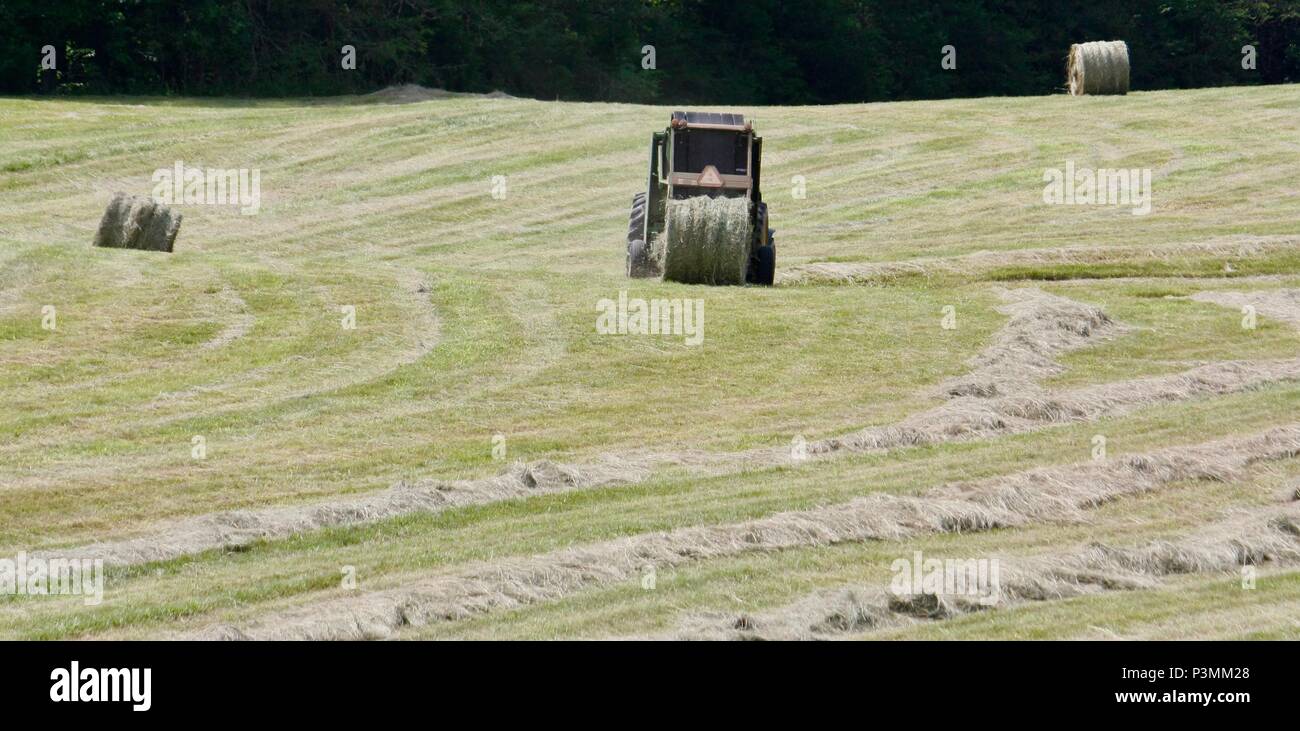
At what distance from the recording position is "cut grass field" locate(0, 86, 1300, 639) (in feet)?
33.6

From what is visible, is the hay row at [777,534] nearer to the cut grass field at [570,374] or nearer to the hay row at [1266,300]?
the cut grass field at [570,374]

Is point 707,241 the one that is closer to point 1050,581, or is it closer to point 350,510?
point 350,510

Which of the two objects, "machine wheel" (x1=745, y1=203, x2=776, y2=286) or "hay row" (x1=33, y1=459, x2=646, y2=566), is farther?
"machine wheel" (x1=745, y1=203, x2=776, y2=286)

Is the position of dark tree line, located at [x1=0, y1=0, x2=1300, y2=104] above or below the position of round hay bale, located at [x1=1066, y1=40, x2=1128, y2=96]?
above

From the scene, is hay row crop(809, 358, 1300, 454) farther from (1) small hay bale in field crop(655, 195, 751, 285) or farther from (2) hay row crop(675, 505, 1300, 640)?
(1) small hay bale in field crop(655, 195, 751, 285)

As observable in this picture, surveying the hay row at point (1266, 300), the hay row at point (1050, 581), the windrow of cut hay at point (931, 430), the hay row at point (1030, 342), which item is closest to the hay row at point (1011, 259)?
the hay row at point (1030, 342)

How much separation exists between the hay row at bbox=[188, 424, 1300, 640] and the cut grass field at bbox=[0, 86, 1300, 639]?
67mm

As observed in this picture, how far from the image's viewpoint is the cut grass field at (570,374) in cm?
1023

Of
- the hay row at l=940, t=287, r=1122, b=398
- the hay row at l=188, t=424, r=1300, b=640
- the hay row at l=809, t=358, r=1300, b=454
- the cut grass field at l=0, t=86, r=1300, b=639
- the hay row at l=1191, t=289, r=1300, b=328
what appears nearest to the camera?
the hay row at l=188, t=424, r=1300, b=640

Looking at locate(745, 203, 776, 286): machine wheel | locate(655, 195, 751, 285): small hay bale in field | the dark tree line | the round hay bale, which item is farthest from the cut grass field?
the dark tree line

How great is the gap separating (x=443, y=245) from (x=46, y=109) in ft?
52.8

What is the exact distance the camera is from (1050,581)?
32.9 ft
